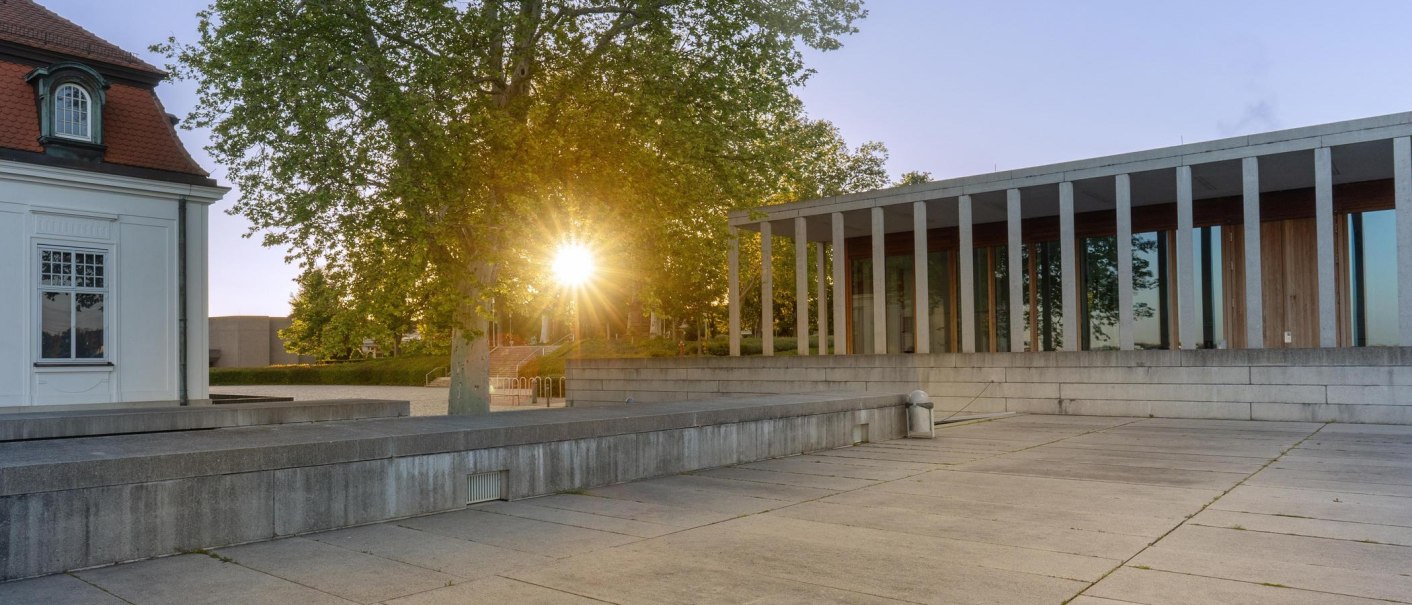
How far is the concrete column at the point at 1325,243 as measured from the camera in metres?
19.3

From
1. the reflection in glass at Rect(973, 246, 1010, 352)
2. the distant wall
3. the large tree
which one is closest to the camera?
the large tree

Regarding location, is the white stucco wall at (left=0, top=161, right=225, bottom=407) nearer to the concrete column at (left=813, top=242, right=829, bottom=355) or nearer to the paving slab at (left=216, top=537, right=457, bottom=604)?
the paving slab at (left=216, top=537, right=457, bottom=604)

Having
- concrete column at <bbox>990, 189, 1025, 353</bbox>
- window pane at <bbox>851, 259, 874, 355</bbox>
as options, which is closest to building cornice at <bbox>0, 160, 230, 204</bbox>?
concrete column at <bbox>990, 189, 1025, 353</bbox>

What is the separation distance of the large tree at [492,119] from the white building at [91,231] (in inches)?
91.8

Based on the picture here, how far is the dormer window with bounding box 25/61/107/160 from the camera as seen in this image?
1809 cm

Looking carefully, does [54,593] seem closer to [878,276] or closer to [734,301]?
[878,276]

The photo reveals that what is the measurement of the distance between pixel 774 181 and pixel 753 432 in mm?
8406

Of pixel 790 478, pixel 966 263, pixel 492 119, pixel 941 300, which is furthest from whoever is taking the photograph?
pixel 941 300

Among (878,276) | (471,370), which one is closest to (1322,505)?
(471,370)

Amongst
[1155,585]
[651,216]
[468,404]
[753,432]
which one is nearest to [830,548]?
[1155,585]

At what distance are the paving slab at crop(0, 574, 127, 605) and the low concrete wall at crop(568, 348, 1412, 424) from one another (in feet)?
54.0

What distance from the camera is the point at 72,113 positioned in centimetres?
1853

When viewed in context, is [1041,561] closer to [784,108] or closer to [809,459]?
[809,459]

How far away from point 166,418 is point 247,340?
210 ft
